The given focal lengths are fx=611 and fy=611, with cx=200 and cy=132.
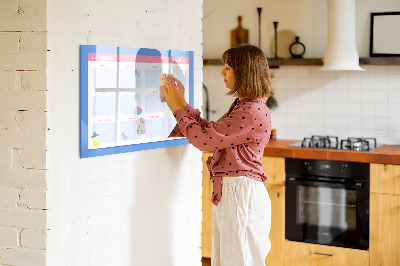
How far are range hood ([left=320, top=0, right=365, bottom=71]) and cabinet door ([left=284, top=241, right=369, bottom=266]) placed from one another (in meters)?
1.34

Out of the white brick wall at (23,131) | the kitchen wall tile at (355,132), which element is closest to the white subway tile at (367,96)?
the kitchen wall tile at (355,132)

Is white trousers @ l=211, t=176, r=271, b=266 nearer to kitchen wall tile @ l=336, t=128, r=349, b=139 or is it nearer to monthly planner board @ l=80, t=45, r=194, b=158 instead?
monthly planner board @ l=80, t=45, r=194, b=158

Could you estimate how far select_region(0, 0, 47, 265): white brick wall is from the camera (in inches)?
91.3

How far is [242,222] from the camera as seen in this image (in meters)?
2.81

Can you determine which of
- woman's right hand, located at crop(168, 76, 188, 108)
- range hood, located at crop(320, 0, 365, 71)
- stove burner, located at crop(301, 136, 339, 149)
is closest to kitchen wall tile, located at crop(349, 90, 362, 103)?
range hood, located at crop(320, 0, 365, 71)

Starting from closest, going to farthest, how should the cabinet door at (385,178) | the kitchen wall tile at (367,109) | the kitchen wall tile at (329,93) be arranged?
the cabinet door at (385,178)
the kitchen wall tile at (367,109)
the kitchen wall tile at (329,93)

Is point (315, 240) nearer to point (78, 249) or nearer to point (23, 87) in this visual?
point (78, 249)

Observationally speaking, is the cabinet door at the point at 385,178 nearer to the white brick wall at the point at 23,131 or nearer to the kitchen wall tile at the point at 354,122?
the kitchen wall tile at the point at 354,122

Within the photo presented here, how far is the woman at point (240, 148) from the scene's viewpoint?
9.01 ft

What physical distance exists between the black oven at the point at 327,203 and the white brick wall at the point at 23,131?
250 cm

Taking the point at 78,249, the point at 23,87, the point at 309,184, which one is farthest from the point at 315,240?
the point at 23,87

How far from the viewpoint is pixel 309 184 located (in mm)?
4445

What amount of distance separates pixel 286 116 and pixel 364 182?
44.8 inches

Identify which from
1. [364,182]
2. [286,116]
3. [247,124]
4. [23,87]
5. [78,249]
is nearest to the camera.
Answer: [23,87]
